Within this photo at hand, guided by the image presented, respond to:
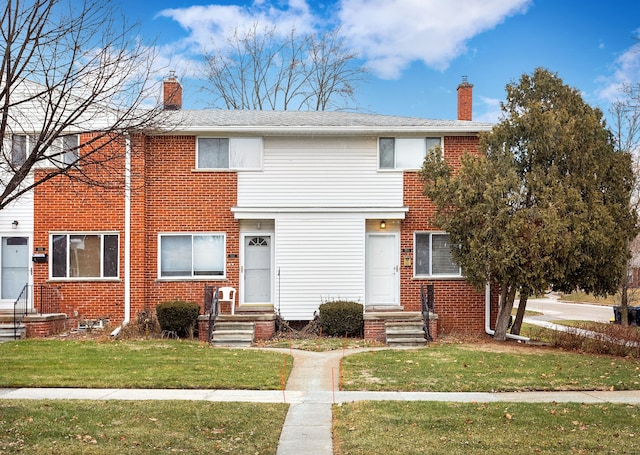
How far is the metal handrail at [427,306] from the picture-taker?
15.6 meters

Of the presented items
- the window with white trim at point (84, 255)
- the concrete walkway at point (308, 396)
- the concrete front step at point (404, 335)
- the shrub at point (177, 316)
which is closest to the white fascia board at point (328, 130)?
the window with white trim at point (84, 255)

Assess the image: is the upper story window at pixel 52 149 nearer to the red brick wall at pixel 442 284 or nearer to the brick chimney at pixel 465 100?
the red brick wall at pixel 442 284

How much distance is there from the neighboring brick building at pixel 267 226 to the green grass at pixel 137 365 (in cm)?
309

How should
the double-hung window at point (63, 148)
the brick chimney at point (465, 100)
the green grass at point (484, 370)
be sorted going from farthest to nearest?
the brick chimney at point (465, 100) < the green grass at point (484, 370) < the double-hung window at point (63, 148)

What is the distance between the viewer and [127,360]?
12047mm

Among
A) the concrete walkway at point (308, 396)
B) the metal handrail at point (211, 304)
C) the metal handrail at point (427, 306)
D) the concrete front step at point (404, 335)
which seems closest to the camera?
the concrete walkway at point (308, 396)

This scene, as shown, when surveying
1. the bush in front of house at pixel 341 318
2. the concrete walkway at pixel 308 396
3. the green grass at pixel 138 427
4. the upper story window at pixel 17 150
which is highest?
the upper story window at pixel 17 150

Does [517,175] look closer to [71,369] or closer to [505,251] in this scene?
[505,251]

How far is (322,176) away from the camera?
687 inches

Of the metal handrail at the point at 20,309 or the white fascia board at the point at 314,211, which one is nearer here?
the metal handrail at the point at 20,309

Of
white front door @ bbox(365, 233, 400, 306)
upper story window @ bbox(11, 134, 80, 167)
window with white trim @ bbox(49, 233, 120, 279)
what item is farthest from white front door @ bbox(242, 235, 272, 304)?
upper story window @ bbox(11, 134, 80, 167)

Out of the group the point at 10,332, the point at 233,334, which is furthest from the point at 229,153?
the point at 10,332

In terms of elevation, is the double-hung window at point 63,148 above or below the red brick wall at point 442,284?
above

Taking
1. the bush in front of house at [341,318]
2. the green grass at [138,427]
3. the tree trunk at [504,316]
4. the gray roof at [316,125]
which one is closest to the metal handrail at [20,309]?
the gray roof at [316,125]
